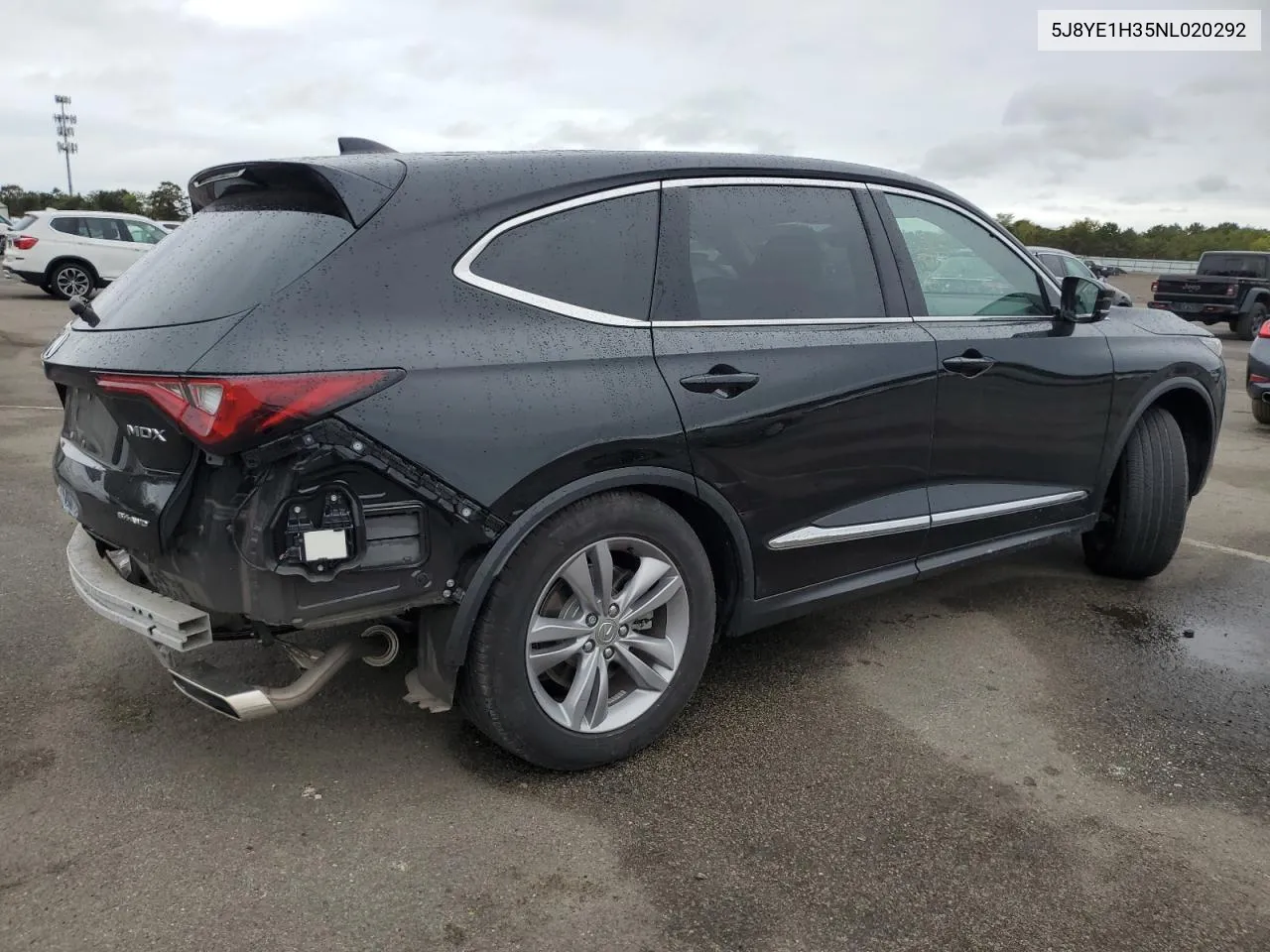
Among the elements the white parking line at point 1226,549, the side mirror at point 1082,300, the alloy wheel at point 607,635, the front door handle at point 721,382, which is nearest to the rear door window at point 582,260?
the front door handle at point 721,382

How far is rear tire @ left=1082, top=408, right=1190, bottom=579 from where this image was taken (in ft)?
15.2

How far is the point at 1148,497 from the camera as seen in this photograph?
15.3ft

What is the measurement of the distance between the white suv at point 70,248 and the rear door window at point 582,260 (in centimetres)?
1862

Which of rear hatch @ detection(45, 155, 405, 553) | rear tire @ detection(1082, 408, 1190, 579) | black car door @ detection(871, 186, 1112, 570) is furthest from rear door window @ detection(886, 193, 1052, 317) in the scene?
rear hatch @ detection(45, 155, 405, 553)

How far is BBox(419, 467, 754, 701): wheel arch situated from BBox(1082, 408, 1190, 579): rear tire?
233cm

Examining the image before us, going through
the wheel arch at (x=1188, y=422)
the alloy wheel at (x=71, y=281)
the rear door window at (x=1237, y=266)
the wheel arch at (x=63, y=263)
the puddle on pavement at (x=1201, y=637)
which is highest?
the wheel arch at (x=63, y=263)

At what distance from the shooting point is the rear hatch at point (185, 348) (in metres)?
2.38

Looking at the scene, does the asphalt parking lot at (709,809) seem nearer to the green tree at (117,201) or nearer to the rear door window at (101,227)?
the rear door window at (101,227)

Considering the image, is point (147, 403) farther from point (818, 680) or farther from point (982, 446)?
point (982, 446)

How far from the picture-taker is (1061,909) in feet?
7.97

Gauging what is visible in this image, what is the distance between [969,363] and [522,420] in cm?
186

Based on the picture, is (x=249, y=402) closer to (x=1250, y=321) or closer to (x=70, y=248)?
(x=70, y=248)

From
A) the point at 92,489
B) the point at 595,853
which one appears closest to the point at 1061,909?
the point at 595,853

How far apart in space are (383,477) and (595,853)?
1.08m
